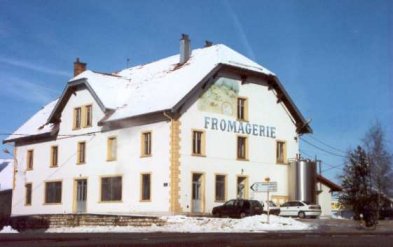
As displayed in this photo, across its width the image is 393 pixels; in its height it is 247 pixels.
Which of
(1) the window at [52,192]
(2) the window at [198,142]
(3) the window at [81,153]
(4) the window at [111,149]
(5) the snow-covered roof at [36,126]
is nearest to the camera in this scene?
(2) the window at [198,142]

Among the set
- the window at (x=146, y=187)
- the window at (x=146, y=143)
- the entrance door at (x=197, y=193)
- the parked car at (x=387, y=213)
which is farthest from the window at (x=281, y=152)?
the parked car at (x=387, y=213)

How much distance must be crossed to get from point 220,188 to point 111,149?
8.15 metres

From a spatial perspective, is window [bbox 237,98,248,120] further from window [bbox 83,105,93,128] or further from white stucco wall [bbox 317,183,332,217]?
window [bbox 83,105,93,128]

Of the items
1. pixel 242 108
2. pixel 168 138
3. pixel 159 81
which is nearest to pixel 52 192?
pixel 159 81

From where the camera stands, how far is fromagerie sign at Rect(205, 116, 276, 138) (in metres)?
Result: 40.0

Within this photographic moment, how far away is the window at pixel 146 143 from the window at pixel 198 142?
2.90 metres

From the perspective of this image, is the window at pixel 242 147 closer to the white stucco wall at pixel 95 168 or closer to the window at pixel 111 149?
the white stucco wall at pixel 95 168

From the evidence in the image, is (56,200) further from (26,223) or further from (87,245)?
(87,245)

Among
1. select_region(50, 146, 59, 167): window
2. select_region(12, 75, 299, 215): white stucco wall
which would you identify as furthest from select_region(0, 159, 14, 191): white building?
select_region(50, 146, 59, 167): window

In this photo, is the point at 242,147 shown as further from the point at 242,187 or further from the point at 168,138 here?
the point at 168,138

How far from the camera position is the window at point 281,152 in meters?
44.3

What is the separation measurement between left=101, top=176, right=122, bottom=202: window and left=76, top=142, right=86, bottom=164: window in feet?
10.6

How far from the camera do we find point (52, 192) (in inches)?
1865

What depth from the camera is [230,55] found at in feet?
140
